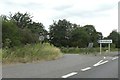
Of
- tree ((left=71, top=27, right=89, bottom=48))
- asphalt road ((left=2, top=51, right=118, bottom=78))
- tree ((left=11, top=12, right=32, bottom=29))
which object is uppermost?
tree ((left=11, top=12, right=32, bottom=29))

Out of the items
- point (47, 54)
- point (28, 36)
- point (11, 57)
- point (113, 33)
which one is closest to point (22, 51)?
point (11, 57)

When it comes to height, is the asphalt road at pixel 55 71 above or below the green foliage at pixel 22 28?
below

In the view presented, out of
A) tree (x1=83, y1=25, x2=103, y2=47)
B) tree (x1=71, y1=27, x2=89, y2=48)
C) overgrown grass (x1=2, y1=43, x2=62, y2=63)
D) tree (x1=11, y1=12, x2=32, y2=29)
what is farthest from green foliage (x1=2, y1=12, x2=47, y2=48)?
overgrown grass (x1=2, y1=43, x2=62, y2=63)

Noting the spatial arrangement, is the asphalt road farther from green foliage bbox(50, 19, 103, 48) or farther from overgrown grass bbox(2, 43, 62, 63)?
green foliage bbox(50, 19, 103, 48)

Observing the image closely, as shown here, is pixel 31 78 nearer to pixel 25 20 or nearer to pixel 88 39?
pixel 25 20

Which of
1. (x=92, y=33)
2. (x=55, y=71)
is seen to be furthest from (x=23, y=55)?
(x=92, y=33)

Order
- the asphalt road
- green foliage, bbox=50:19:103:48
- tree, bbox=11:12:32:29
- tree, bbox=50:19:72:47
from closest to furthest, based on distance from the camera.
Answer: the asphalt road, tree, bbox=11:12:32:29, green foliage, bbox=50:19:103:48, tree, bbox=50:19:72:47

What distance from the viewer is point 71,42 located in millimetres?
129500

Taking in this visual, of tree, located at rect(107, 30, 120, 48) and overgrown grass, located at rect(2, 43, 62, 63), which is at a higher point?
tree, located at rect(107, 30, 120, 48)

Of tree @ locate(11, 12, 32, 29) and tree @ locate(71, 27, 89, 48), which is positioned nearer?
tree @ locate(11, 12, 32, 29)

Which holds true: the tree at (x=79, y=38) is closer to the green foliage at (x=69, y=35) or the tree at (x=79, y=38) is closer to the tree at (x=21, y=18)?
the green foliage at (x=69, y=35)

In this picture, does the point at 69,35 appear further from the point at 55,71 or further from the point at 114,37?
the point at 55,71

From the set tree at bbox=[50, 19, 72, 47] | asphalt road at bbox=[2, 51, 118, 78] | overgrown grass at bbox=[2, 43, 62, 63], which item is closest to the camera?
asphalt road at bbox=[2, 51, 118, 78]

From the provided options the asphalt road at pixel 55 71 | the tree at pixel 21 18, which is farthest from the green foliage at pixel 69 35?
the asphalt road at pixel 55 71
